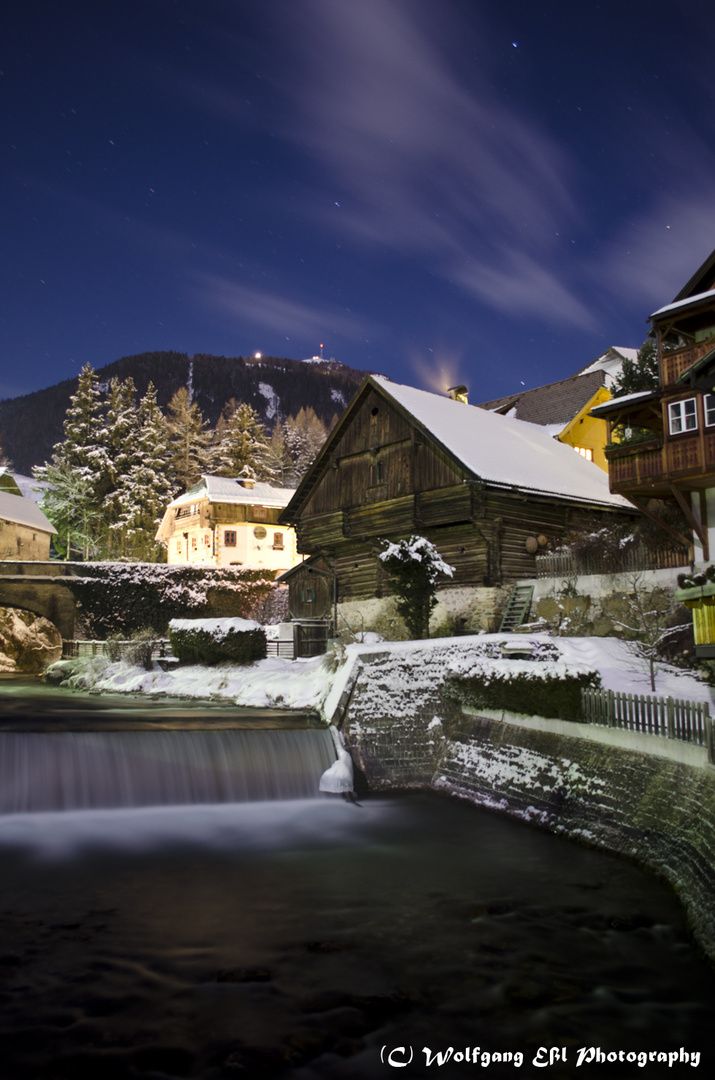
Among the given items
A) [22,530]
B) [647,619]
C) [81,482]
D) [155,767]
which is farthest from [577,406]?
[22,530]

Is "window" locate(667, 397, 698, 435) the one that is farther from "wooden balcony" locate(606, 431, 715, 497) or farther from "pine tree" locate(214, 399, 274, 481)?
"pine tree" locate(214, 399, 274, 481)

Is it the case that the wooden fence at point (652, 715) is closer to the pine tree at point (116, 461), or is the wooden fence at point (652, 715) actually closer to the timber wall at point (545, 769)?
the timber wall at point (545, 769)

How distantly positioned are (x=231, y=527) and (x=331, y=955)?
5531cm

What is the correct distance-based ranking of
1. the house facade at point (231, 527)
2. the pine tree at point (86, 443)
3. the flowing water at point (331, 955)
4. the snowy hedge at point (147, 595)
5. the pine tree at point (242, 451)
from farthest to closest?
the pine tree at point (242, 451), the pine tree at point (86, 443), the house facade at point (231, 527), the snowy hedge at point (147, 595), the flowing water at point (331, 955)

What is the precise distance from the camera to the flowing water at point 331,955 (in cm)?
704

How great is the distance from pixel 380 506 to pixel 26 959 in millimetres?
25281

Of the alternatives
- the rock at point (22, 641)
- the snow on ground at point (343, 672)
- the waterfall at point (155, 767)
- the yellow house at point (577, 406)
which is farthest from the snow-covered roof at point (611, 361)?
the rock at point (22, 641)

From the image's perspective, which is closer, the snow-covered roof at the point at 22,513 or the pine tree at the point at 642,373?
the pine tree at the point at 642,373

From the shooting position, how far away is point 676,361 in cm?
2595

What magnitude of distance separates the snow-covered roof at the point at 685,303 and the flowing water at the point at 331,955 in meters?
18.2

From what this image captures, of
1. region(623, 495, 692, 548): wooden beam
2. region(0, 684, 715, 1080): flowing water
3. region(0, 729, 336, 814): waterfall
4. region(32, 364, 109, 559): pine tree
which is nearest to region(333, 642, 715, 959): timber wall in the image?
region(0, 684, 715, 1080): flowing water

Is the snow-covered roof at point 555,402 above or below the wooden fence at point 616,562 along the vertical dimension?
above

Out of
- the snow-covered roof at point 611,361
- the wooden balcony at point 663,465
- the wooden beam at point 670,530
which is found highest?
the snow-covered roof at point 611,361

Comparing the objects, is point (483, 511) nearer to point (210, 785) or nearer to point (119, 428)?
point (210, 785)
